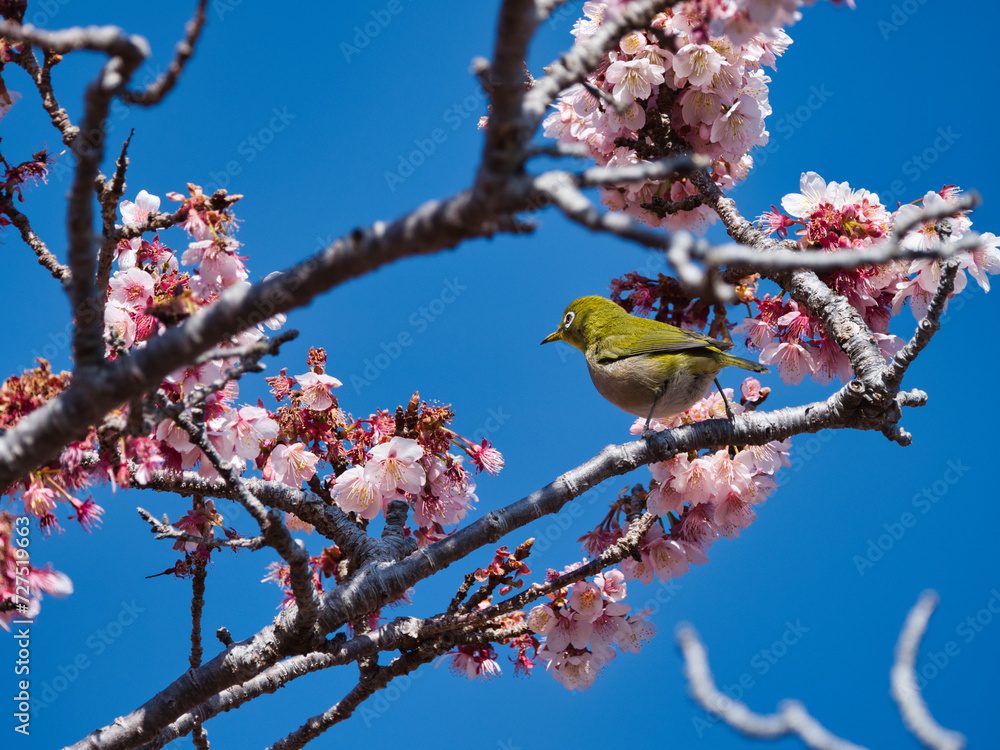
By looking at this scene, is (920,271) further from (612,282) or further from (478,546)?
(478,546)

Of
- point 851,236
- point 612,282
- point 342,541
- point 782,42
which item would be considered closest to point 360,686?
point 342,541

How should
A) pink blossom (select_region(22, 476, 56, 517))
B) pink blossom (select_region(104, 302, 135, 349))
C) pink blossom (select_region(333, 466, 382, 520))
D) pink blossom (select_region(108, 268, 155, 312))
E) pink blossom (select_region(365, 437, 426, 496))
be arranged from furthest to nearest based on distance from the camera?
pink blossom (select_region(333, 466, 382, 520)) < pink blossom (select_region(365, 437, 426, 496)) < pink blossom (select_region(108, 268, 155, 312)) < pink blossom (select_region(104, 302, 135, 349)) < pink blossom (select_region(22, 476, 56, 517))

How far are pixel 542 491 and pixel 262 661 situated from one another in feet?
4.91

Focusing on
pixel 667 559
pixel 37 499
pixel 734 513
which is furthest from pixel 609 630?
pixel 37 499

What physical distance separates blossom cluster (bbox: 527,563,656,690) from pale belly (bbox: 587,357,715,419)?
39.6 inches

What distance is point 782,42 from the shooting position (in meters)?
4.55

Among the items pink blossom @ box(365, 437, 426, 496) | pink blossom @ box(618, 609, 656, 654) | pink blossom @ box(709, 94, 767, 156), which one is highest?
pink blossom @ box(709, 94, 767, 156)

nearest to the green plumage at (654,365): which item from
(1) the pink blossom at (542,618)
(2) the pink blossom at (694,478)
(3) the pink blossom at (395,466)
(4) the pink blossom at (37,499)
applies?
(2) the pink blossom at (694,478)

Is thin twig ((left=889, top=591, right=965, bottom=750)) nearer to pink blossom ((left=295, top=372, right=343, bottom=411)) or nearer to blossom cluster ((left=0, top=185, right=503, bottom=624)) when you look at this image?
blossom cluster ((left=0, top=185, right=503, bottom=624))

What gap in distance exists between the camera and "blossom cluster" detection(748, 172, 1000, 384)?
3977 millimetres

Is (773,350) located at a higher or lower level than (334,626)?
higher

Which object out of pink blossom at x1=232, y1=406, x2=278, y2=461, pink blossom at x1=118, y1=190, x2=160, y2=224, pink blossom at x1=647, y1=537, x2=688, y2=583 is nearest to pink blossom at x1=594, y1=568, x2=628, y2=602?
pink blossom at x1=647, y1=537, x2=688, y2=583

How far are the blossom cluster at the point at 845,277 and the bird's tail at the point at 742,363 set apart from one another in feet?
0.93

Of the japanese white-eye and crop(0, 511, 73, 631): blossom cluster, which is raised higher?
the japanese white-eye
